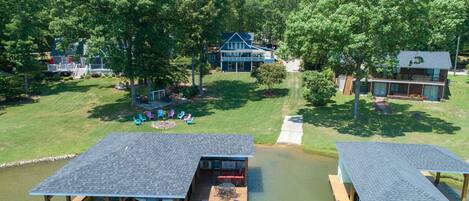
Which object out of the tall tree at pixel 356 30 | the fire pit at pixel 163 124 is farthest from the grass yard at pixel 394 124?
the fire pit at pixel 163 124

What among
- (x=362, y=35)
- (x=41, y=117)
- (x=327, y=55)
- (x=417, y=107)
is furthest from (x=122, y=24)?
(x=417, y=107)

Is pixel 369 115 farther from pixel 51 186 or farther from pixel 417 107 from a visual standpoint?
pixel 51 186

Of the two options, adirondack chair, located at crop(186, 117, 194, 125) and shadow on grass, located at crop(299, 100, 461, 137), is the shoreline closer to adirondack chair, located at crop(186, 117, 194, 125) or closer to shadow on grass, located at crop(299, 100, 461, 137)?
adirondack chair, located at crop(186, 117, 194, 125)

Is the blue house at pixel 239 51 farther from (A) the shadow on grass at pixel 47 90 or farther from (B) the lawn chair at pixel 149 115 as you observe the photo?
(B) the lawn chair at pixel 149 115

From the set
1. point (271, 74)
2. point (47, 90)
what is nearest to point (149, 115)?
point (271, 74)

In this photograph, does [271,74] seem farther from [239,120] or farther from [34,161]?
[34,161]

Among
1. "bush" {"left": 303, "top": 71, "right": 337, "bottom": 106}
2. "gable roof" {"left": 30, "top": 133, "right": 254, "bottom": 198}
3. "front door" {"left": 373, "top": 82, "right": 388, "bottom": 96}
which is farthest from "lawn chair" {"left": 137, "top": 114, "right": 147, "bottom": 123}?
"front door" {"left": 373, "top": 82, "right": 388, "bottom": 96}
